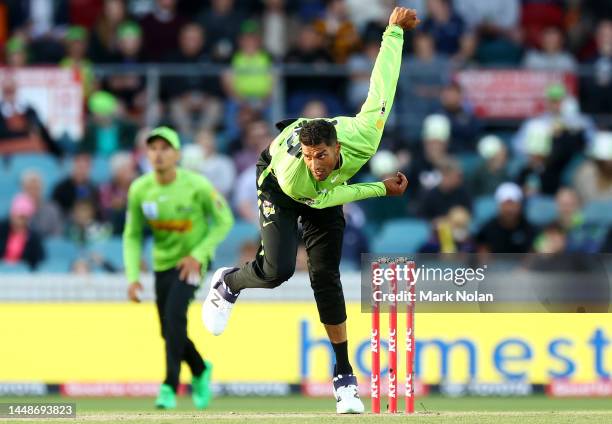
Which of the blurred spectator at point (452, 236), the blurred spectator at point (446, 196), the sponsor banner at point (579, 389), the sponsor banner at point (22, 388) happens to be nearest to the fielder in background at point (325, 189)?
the sponsor banner at point (579, 389)

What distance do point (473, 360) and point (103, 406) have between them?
147 inches

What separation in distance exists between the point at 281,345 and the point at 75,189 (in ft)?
13.2

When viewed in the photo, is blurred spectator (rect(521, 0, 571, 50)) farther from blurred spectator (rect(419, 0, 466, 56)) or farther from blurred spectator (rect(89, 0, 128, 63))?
Answer: blurred spectator (rect(89, 0, 128, 63))

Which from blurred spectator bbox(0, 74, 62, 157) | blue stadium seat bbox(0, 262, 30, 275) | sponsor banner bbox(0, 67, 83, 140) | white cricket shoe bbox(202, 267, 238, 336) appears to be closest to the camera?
white cricket shoe bbox(202, 267, 238, 336)

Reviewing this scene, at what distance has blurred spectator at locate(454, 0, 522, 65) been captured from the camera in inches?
819

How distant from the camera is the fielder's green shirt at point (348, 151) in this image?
425 inches

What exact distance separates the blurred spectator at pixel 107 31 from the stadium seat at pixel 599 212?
20.6 ft

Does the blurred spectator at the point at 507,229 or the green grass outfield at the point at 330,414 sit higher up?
the blurred spectator at the point at 507,229

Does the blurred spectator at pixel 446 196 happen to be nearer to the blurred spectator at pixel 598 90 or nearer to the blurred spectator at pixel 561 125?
the blurred spectator at pixel 561 125

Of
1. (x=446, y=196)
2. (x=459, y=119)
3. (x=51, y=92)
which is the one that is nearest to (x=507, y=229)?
(x=446, y=196)

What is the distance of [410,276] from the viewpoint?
1104 cm

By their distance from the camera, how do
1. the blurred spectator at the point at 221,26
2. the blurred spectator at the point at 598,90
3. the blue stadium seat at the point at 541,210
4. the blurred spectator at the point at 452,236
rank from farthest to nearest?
1. the blurred spectator at the point at 221,26
2. the blurred spectator at the point at 598,90
3. the blue stadium seat at the point at 541,210
4. the blurred spectator at the point at 452,236

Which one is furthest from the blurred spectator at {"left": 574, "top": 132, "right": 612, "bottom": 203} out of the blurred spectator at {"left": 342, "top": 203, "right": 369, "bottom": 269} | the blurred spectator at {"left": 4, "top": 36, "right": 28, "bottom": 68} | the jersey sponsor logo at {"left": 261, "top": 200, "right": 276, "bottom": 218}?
the jersey sponsor logo at {"left": 261, "top": 200, "right": 276, "bottom": 218}

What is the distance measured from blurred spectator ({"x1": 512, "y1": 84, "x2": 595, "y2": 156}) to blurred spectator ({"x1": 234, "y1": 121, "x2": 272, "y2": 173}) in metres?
3.15
